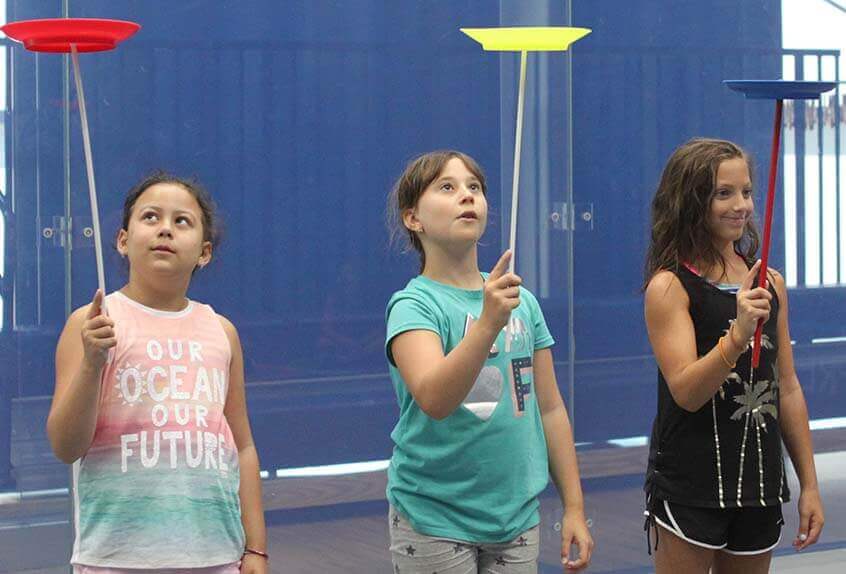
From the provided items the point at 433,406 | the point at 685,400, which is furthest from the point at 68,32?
the point at 685,400

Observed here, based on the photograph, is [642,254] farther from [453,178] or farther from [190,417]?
[190,417]

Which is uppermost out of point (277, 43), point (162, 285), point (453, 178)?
point (277, 43)

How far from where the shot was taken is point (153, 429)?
8.14ft

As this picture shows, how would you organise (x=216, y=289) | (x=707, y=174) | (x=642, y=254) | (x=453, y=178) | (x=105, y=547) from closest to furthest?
(x=105, y=547) → (x=453, y=178) → (x=707, y=174) → (x=216, y=289) → (x=642, y=254)

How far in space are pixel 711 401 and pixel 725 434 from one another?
0.23ft

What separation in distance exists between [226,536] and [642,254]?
103 inches

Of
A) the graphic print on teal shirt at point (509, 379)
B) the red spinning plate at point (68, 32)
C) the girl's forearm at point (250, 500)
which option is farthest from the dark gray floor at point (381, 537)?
the red spinning plate at point (68, 32)

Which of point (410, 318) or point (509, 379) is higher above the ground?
point (410, 318)

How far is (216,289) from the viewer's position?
4.28m

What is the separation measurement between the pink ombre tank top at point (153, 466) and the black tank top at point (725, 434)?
3.04 ft

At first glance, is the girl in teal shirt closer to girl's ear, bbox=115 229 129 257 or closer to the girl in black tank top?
the girl in black tank top

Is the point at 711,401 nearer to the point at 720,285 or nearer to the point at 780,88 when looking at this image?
the point at 720,285

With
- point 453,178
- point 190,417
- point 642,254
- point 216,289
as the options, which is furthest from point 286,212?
point 190,417

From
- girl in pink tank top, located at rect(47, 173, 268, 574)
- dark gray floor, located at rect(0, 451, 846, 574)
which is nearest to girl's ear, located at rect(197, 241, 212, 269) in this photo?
girl in pink tank top, located at rect(47, 173, 268, 574)
